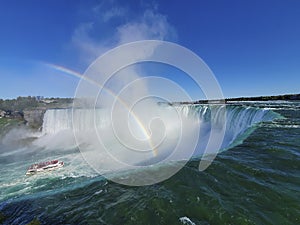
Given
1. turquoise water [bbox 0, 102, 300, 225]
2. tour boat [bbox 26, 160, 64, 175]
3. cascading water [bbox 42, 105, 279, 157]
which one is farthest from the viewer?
cascading water [bbox 42, 105, 279, 157]

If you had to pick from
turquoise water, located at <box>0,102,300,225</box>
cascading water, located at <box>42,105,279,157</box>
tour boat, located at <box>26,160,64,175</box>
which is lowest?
tour boat, located at <box>26,160,64,175</box>

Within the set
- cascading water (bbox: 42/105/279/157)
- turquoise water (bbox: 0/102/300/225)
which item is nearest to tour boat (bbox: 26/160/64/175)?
turquoise water (bbox: 0/102/300/225)

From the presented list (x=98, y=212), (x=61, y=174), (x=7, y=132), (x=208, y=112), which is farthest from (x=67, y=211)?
(x=7, y=132)

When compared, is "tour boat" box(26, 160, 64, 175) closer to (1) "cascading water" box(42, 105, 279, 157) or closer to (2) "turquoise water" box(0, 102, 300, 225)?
(2) "turquoise water" box(0, 102, 300, 225)

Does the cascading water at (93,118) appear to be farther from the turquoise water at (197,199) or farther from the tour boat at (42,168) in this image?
the turquoise water at (197,199)

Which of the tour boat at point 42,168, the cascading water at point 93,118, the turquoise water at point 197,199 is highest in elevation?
the cascading water at point 93,118

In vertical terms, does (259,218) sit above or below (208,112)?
below

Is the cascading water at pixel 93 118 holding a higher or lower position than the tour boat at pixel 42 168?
higher

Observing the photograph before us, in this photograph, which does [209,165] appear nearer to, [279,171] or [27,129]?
[279,171]

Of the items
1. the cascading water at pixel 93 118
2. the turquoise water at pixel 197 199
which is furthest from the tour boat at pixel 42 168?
the cascading water at pixel 93 118

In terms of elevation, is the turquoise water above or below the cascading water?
below

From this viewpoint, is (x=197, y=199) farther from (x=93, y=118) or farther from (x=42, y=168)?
(x=93, y=118)
